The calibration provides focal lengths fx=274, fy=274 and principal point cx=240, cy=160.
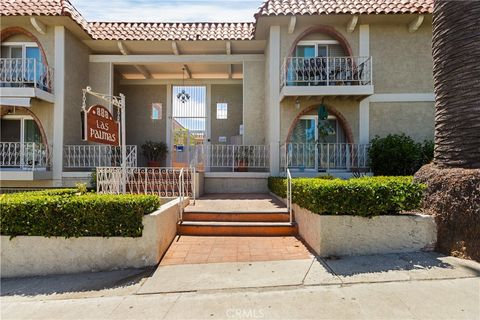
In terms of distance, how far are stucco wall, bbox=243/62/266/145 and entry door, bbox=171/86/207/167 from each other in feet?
8.93

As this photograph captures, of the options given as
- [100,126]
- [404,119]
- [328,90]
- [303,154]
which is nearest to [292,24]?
[328,90]

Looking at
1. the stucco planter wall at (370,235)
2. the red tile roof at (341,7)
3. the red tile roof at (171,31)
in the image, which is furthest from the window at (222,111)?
A: the stucco planter wall at (370,235)

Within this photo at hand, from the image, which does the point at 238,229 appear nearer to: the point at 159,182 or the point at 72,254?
the point at 72,254

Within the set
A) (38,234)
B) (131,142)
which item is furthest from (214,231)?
(131,142)

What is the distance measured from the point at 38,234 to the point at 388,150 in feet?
29.4

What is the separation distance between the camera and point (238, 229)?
19.7 ft

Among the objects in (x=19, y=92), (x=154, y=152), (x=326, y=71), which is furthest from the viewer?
(x=154, y=152)

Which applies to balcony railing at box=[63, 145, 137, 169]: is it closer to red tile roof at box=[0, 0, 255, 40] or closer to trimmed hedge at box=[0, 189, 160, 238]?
red tile roof at box=[0, 0, 255, 40]

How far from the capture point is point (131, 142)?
13.0m

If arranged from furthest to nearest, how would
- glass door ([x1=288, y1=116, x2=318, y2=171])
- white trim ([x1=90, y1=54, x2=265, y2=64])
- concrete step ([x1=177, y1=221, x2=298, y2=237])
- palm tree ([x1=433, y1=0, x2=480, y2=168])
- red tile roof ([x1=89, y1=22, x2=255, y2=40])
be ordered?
1. white trim ([x1=90, y1=54, x2=265, y2=64])
2. red tile roof ([x1=89, y1=22, x2=255, y2=40])
3. glass door ([x1=288, y1=116, x2=318, y2=171])
4. concrete step ([x1=177, y1=221, x2=298, y2=237])
5. palm tree ([x1=433, y1=0, x2=480, y2=168])

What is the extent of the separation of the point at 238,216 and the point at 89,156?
6634 millimetres

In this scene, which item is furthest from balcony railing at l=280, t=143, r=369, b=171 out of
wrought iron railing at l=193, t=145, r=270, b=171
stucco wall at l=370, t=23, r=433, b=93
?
stucco wall at l=370, t=23, r=433, b=93

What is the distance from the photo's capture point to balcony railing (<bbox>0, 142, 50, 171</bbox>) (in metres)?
9.27

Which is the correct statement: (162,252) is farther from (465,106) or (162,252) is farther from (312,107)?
(312,107)
